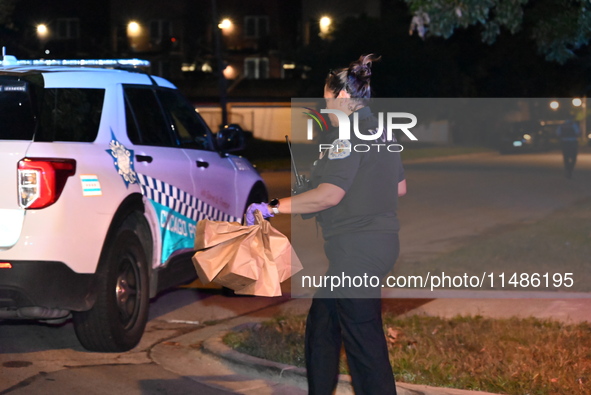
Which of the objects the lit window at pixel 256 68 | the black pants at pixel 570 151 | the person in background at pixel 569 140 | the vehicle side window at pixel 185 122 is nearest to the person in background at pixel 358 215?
the vehicle side window at pixel 185 122

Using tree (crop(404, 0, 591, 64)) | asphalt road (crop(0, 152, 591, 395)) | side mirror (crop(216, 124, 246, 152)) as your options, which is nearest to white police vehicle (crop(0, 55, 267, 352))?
side mirror (crop(216, 124, 246, 152))

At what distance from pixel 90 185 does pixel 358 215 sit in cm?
209

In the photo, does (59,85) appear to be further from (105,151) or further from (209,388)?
(209,388)

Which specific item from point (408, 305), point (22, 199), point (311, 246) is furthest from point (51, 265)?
point (311, 246)

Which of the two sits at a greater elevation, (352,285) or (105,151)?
(105,151)

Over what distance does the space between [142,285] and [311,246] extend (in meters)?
5.19

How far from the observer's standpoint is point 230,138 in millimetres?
7902

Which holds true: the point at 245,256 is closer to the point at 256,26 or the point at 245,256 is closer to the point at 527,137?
the point at 527,137

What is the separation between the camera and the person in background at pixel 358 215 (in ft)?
14.3

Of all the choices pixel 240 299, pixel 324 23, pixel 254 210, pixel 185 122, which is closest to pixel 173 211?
pixel 185 122

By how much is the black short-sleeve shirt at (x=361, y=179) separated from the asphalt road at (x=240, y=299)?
5.68 ft

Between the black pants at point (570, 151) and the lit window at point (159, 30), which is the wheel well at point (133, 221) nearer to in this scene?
the black pants at point (570, 151)

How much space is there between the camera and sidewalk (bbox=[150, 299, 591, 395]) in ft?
18.5

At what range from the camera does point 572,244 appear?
1121 cm
